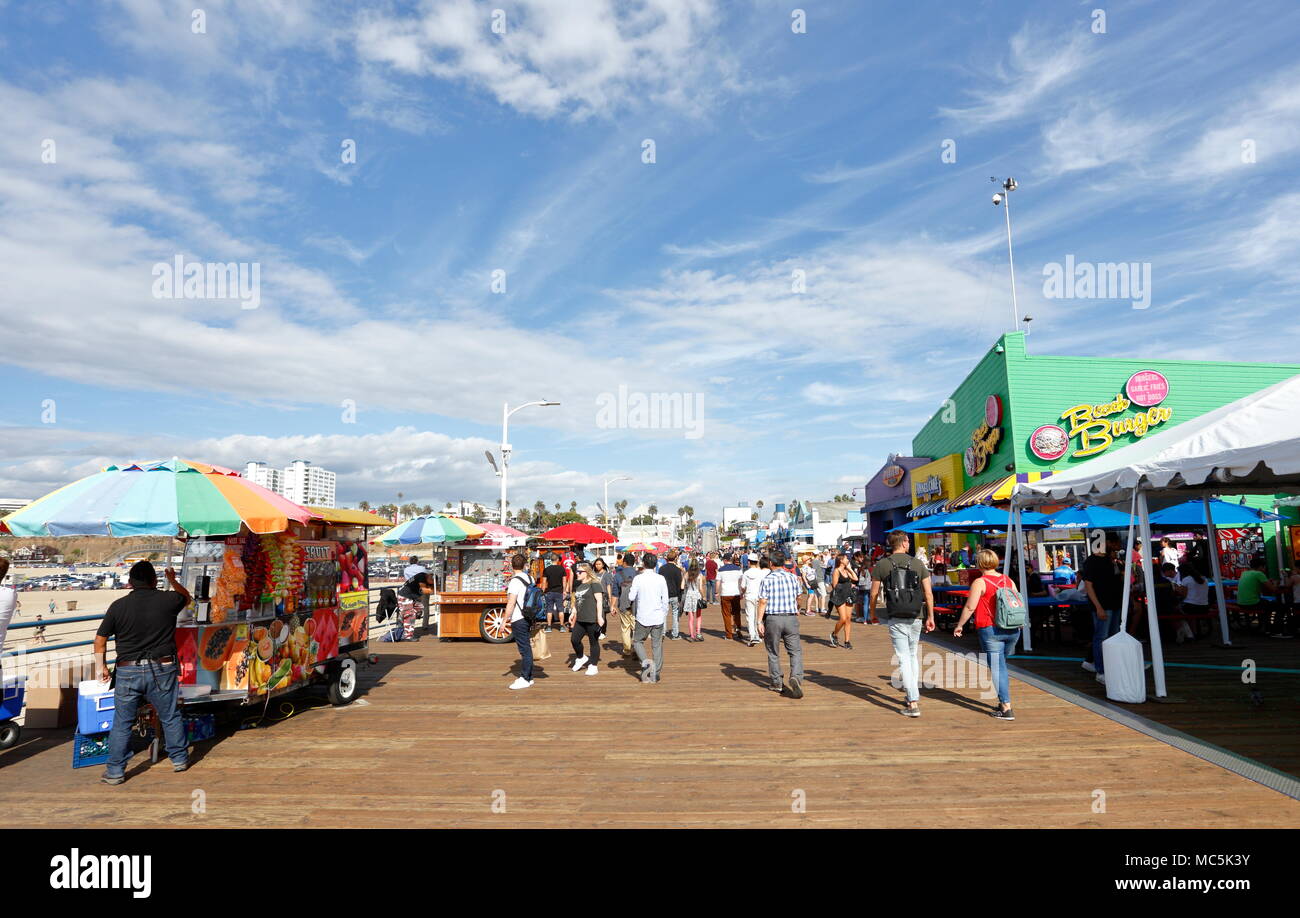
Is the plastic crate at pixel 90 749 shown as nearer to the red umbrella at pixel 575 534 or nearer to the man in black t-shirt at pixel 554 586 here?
the man in black t-shirt at pixel 554 586

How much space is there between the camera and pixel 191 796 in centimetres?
537

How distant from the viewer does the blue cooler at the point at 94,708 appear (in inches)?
243

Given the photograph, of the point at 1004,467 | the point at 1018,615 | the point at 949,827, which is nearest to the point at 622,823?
the point at 949,827

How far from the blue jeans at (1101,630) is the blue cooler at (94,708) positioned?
35.2 ft

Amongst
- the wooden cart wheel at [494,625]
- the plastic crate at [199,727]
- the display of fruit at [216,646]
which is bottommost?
the wooden cart wheel at [494,625]

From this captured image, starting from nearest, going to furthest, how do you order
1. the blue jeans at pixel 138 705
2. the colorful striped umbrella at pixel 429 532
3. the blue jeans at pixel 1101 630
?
1. the blue jeans at pixel 138 705
2. the blue jeans at pixel 1101 630
3. the colorful striped umbrella at pixel 429 532

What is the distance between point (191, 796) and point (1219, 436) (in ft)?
34.7

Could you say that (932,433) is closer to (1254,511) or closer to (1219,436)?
(1254,511)

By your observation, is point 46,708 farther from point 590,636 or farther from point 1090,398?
point 1090,398

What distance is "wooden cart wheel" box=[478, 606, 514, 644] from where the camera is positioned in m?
14.8

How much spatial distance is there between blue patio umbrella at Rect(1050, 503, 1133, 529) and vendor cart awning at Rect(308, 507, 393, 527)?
12702mm

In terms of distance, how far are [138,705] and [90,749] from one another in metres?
0.89

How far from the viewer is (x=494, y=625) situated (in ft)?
48.5

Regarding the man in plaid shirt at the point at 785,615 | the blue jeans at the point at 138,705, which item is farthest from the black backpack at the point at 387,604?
the man in plaid shirt at the point at 785,615
